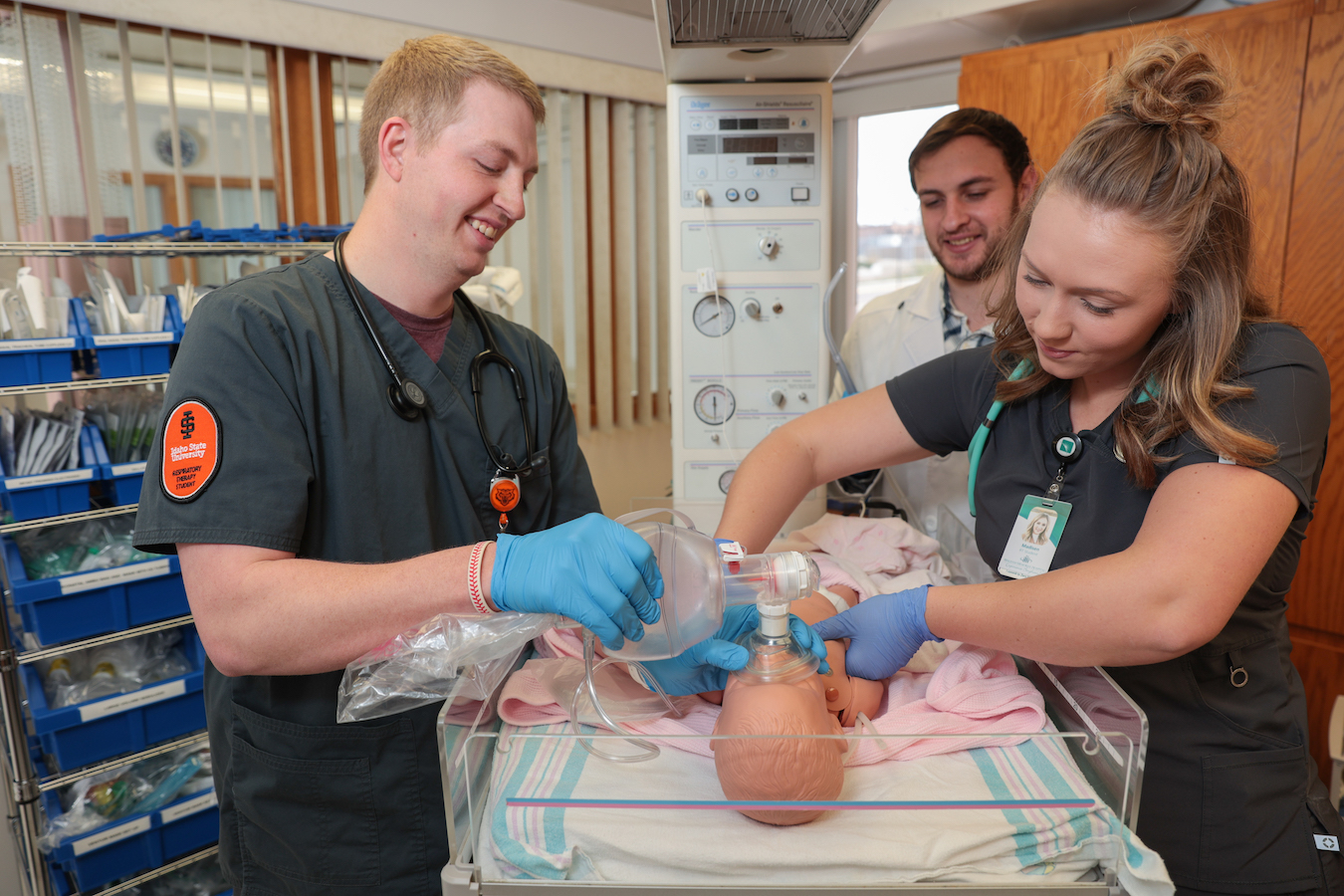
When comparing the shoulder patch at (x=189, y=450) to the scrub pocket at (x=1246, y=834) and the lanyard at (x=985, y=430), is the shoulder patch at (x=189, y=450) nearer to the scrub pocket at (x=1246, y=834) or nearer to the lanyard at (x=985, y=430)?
the lanyard at (x=985, y=430)

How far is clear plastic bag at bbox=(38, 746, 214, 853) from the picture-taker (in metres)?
1.92

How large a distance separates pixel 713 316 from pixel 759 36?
614 millimetres

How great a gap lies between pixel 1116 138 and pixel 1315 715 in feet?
7.24

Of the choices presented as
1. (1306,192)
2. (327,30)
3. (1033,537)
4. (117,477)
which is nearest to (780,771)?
(1033,537)

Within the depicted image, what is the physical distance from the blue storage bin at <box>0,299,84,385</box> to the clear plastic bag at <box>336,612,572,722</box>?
1.39 metres

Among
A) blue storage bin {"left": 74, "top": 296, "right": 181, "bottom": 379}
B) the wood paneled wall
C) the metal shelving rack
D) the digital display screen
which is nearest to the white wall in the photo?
the metal shelving rack

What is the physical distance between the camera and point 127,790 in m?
2.03

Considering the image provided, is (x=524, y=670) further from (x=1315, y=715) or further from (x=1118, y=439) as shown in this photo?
(x=1315, y=715)

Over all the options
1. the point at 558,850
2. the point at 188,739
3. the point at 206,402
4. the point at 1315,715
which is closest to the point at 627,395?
the point at 188,739

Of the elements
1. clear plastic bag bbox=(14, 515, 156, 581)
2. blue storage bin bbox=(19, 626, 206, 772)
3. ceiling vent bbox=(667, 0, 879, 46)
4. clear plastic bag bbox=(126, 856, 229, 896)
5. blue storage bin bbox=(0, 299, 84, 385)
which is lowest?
clear plastic bag bbox=(126, 856, 229, 896)

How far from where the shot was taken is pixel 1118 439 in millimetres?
1041

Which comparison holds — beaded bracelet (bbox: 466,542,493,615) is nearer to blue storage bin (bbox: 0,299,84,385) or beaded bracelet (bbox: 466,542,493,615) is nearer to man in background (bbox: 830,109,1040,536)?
man in background (bbox: 830,109,1040,536)

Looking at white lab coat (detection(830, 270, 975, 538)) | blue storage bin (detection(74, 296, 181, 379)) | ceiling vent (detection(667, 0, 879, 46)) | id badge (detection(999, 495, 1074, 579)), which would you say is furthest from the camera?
white lab coat (detection(830, 270, 975, 538))

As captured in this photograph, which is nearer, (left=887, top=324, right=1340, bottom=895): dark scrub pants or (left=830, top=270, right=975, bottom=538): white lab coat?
(left=887, top=324, right=1340, bottom=895): dark scrub pants
